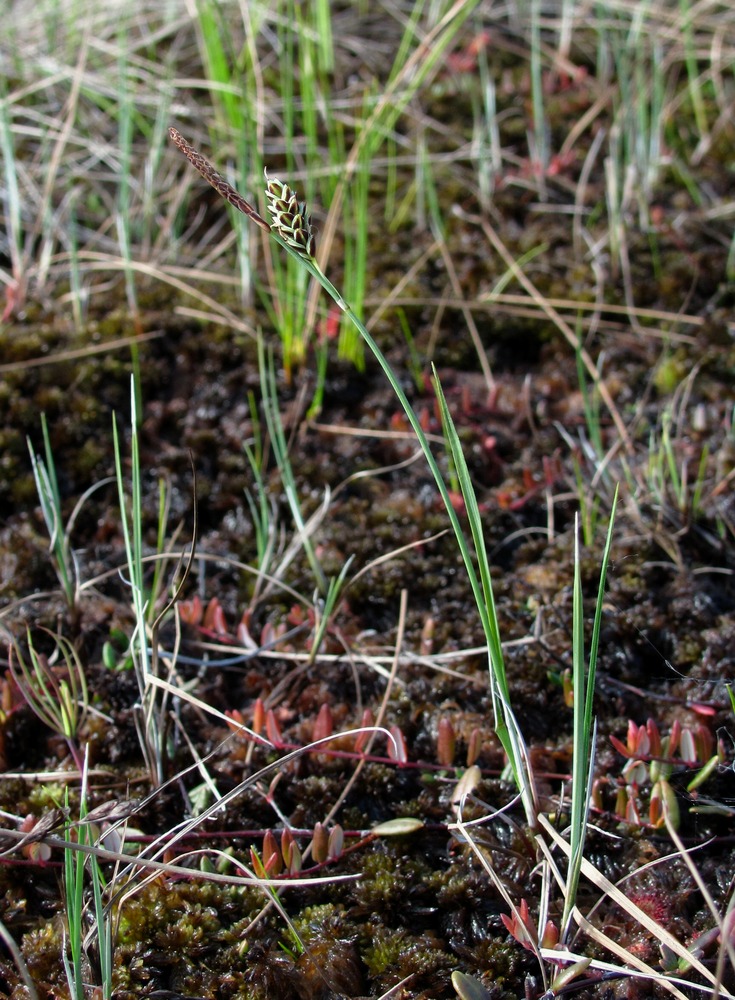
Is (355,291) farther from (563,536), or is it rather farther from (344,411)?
(563,536)

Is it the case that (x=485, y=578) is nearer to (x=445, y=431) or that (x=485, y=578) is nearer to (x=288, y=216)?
(x=445, y=431)

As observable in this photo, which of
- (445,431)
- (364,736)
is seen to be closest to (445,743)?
(364,736)

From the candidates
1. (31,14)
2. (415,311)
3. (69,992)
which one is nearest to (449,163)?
(415,311)

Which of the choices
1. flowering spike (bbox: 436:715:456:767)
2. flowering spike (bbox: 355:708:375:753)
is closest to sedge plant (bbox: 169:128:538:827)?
flowering spike (bbox: 436:715:456:767)

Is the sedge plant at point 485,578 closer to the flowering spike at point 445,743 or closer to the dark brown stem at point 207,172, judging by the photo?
the dark brown stem at point 207,172

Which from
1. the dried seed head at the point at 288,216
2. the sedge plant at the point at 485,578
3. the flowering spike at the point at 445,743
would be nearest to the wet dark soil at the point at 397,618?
the flowering spike at the point at 445,743

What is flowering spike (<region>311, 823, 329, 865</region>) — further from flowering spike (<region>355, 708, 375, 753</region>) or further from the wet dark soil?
flowering spike (<region>355, 708, 375, 753</region>)
